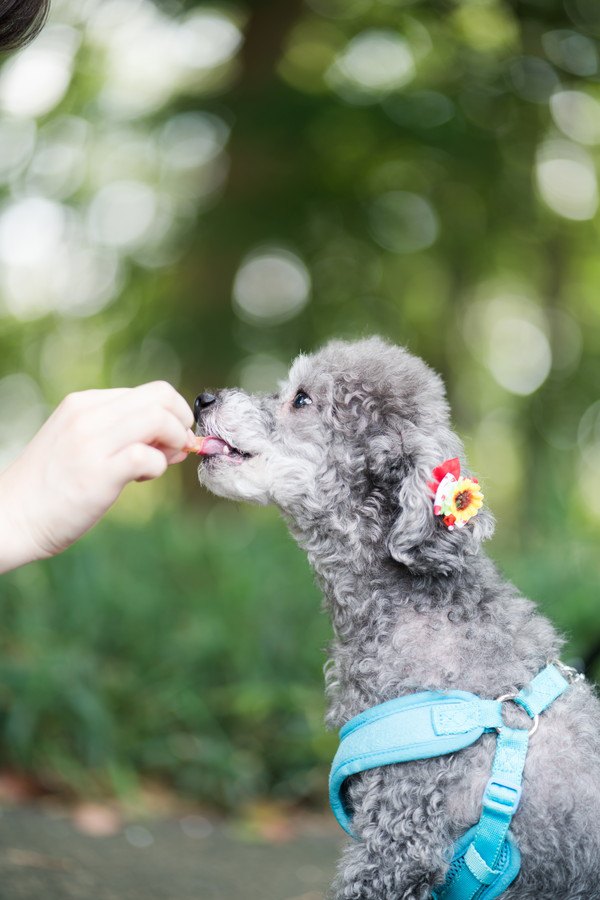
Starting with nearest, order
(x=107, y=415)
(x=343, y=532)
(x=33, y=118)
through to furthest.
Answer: (x=107, y=415), (x=343, y=532), (x=33, y=118)

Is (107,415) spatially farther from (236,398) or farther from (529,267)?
(529,267)

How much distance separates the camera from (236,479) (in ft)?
9.05

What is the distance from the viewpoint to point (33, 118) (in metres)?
10.5

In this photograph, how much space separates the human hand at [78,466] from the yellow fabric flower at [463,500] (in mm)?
719

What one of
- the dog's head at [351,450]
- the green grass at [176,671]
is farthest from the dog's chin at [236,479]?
the green grass at [176,671]

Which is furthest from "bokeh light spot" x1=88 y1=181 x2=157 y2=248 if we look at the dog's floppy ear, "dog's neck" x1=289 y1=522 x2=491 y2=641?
the dog's floppy ear

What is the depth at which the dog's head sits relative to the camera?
7.95 ft

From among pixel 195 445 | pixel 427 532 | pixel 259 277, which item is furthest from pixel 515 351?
pixel 195 445

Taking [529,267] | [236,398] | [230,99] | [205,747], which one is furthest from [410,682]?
[529,267]

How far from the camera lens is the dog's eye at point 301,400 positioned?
281cm

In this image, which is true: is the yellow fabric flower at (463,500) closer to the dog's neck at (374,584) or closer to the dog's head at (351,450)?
the dog's head at (351,450)

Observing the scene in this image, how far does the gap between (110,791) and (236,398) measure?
2558mm

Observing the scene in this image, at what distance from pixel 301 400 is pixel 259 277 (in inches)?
417

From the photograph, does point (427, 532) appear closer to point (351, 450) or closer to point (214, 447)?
point (351, 450)
